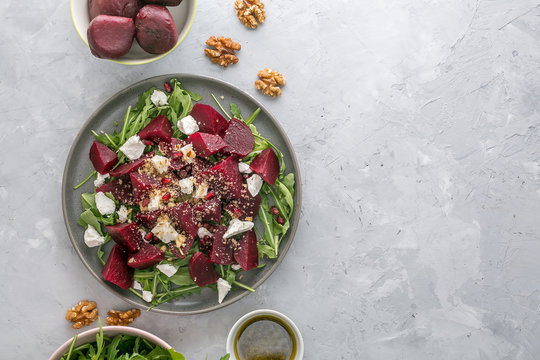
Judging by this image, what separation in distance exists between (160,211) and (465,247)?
4.27 feet

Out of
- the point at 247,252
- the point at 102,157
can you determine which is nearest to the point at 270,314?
the point at 247,252

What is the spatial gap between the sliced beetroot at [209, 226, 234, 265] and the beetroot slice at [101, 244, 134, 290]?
0.33m

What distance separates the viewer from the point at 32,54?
204 centimetres

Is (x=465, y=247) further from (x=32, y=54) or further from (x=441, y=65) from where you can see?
(x=32, y=54)

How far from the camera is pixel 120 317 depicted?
6.60ft

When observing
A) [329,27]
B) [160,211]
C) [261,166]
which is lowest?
[160,211]

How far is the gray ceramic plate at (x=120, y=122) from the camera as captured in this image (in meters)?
1.93

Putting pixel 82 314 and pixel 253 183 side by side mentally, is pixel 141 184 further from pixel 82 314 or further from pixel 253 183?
pixel 82 314

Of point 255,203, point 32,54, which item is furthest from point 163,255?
point 32,54

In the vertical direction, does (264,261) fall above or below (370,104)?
below

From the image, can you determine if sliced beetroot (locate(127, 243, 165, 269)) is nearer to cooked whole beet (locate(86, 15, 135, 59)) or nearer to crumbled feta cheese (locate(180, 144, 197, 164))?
crumbled feta cheese (locate(180, 144, 197, 164))

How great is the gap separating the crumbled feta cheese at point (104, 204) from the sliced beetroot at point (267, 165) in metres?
0.55

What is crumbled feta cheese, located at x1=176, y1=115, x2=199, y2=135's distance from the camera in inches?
73.9

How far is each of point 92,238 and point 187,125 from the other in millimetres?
560
